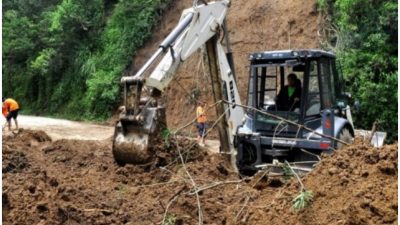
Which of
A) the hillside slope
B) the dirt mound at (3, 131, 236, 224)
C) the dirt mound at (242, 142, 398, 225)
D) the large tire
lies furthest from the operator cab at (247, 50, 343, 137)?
the hillside slope

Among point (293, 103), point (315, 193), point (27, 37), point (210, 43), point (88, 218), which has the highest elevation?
point (27, 37)

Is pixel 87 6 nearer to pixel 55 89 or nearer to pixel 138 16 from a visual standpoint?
pixel 138 16

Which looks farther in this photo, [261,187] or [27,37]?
[27,37]

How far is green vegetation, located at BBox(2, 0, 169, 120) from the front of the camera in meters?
21.6

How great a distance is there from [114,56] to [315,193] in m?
18.4

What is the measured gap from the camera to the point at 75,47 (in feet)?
80.5

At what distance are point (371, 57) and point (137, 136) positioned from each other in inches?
349

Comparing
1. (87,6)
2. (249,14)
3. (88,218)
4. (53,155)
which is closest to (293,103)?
(88,218)

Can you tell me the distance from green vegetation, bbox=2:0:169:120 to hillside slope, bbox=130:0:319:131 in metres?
3.36

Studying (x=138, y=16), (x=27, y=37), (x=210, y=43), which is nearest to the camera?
(x=210, y=43)

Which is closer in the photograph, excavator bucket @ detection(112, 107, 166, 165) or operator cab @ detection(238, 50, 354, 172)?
excavator bucket @ detection(112, 107, 166, 165)

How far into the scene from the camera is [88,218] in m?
5.04

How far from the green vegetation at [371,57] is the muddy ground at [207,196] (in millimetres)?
7368

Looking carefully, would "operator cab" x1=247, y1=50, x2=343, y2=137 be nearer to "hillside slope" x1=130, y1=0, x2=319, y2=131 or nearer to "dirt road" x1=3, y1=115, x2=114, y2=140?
"dirt road" x1=3, y1=115, x2=114, y2=140
